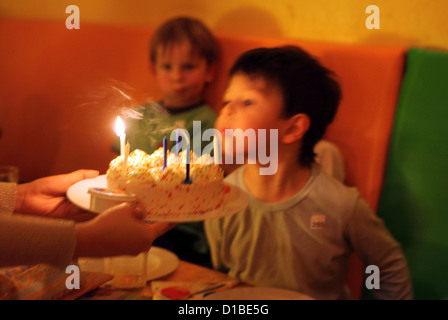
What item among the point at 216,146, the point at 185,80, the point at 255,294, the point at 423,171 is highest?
the point at 185,80

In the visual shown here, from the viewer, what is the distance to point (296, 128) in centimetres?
69

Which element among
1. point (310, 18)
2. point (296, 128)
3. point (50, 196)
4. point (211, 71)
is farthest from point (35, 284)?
point (310, 18)

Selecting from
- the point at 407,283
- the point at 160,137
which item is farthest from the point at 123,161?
the point at 407,283

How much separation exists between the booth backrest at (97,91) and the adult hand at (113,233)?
8 cm

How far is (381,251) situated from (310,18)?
0.52 metres

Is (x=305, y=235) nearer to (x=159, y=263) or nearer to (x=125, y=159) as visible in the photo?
(x=159, y=263)

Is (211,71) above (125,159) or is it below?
above

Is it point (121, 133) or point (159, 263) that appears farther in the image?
point (159, 263)

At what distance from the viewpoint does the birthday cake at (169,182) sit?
586 mm

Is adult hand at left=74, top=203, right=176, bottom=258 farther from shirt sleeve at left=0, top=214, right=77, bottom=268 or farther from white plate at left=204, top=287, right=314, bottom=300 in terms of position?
white plate at left=204, top=287, right=314, bottom=300

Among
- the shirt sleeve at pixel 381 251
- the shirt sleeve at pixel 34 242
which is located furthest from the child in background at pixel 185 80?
the shirt sleeve at pixel 381 251

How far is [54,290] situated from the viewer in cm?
62

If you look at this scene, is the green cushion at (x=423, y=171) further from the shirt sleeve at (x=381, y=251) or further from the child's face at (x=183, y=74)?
the child's face at (x=183, y=74)

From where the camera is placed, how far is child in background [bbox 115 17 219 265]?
29.4 inches
